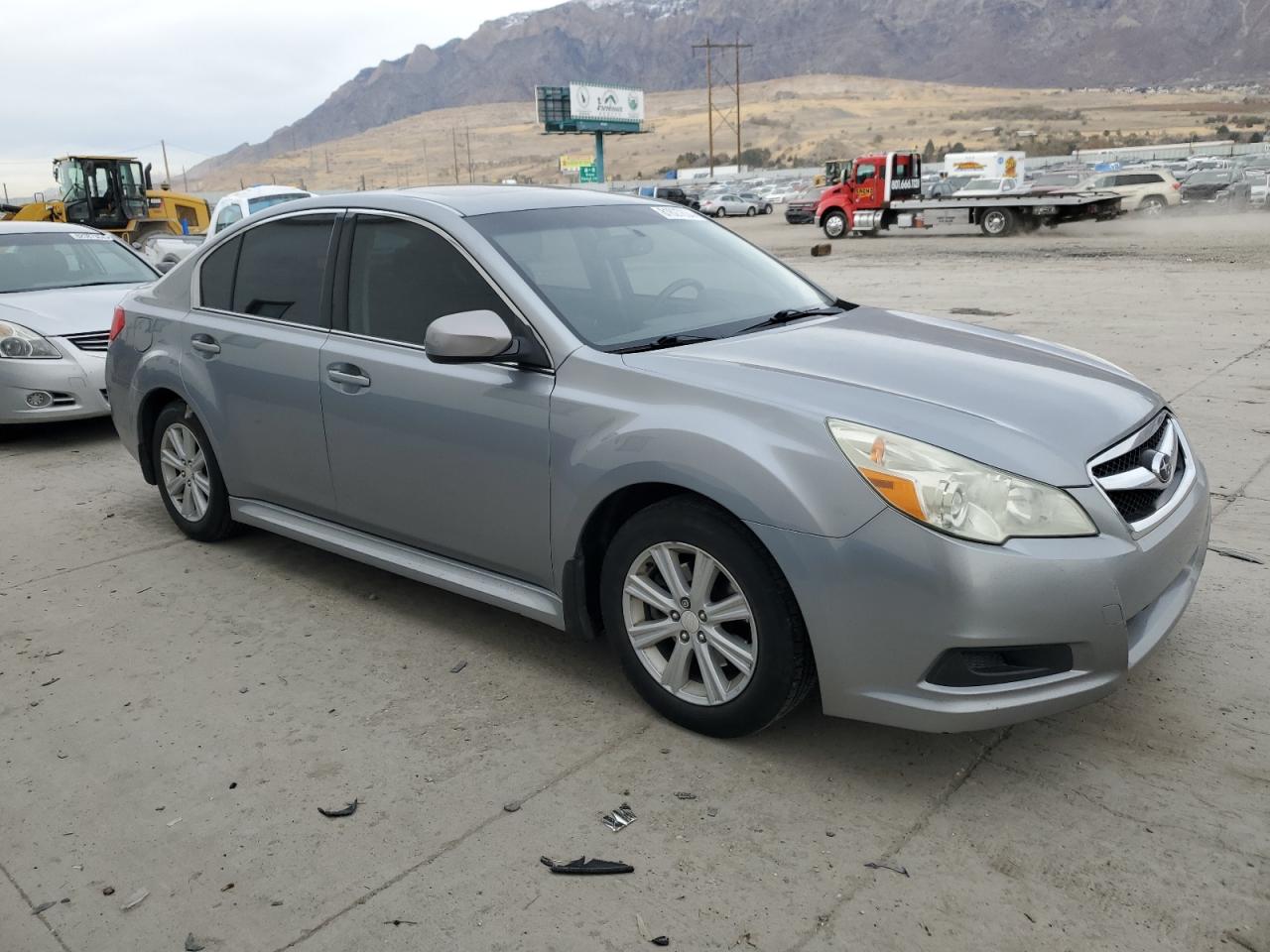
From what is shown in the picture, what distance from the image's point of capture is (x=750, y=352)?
363 cm

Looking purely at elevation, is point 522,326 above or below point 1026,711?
above

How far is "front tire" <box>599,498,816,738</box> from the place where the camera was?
3156mm

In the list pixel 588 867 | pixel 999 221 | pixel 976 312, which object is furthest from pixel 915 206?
pixel 588 867

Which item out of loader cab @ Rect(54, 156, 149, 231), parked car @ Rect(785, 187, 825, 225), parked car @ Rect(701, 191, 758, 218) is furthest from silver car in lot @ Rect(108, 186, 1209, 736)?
parked car @ Rect(701, 191, 758, 218)

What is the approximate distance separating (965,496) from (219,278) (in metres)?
3.63

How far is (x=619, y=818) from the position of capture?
3082mm

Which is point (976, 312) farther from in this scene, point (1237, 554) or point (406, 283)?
point (406, 283)

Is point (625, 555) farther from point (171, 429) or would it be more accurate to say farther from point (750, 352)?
point (171, 429)

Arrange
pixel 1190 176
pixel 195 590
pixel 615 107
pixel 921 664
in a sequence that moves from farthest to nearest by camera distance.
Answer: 1. pixel 615 107
2. pixel 1190 176
3. pixel 195 590
4. pixel 921 664

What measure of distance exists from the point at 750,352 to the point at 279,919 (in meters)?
2.10

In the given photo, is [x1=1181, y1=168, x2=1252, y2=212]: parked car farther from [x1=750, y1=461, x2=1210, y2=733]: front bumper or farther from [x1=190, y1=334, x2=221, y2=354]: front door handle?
[x1=750, y1=461, x2=1210, y2=733]: front bumper

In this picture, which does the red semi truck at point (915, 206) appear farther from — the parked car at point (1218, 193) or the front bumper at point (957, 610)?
the front bumper at point (957, 610)

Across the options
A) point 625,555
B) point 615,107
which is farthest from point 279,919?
point 615,107

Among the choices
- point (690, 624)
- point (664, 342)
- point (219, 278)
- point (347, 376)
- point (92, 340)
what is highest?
point (219, 278)
